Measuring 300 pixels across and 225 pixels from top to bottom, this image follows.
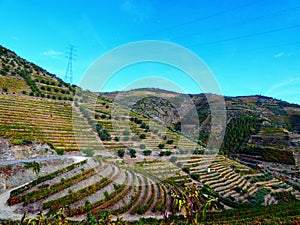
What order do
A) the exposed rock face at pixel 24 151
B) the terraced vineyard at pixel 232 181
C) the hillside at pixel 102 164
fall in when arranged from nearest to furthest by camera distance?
the hillside at pixel 102 164, the exposed rock face at pixel 24 151, the terraced vineyard at pixel 232 181

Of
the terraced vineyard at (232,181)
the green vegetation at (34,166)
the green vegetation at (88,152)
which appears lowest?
the terraced vineyard at (232,181)

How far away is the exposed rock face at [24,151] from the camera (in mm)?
20244

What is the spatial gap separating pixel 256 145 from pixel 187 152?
36.8m

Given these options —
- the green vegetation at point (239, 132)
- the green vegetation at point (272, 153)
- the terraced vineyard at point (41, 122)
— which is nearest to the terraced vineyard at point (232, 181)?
the terraced vineyard at point (41, 122)

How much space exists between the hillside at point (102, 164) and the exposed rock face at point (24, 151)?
3.9 inches

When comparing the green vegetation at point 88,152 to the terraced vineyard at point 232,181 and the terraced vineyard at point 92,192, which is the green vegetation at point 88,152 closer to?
the terraced vineyard at point 92,192

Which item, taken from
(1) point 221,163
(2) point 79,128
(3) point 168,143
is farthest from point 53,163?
(1) point 221,163

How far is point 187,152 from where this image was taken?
37.8 m

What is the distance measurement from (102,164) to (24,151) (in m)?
7.58

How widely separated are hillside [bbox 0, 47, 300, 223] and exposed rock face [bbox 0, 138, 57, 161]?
10 centimetres

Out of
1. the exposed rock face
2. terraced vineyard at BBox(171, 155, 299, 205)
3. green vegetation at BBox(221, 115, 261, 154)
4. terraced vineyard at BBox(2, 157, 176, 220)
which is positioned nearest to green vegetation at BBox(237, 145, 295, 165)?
green vegetation at BBox(221, 115, 261, 154)

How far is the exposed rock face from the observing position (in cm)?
2024

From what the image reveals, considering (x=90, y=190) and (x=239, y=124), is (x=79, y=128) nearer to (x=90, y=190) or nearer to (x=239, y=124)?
(x=90, y=190)

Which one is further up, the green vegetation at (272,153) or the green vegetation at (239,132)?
the green vegetation at (239,132)
